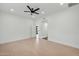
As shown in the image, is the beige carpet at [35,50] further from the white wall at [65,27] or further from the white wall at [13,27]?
the white wall at [65,27]

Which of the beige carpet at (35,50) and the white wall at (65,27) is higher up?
the white wall at (65,27)

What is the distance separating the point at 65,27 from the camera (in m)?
4.93

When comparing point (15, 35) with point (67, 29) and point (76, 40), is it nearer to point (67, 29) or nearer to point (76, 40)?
point (67, 29)

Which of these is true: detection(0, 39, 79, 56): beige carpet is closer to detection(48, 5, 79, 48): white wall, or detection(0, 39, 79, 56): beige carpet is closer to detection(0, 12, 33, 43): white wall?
detection(0, 12, 33, 43): white wall

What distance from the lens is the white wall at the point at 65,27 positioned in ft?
14.3

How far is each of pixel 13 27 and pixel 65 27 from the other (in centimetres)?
327

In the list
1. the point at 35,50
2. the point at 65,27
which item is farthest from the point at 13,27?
the point at 65,27

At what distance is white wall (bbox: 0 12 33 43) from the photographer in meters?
4.39

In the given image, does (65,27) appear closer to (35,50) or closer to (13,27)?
(35,50)

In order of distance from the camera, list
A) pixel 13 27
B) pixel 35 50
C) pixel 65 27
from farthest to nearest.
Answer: pixel 13 27, pixel 65 27, pixel 35 50

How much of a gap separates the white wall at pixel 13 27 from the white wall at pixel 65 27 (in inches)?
76.9

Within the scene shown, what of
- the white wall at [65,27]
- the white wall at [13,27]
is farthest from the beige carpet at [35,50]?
the white wall at [65,27]

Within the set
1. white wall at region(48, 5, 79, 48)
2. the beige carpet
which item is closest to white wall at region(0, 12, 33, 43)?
the beige carpet

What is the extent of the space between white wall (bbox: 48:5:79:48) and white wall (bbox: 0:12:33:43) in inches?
76.9
